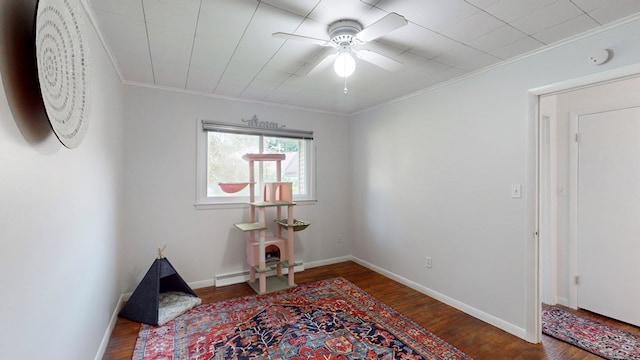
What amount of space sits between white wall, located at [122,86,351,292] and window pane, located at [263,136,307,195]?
0.28 metres

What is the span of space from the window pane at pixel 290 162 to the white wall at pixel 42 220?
2002 millimetres

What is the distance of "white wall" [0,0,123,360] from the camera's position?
2.86 ft

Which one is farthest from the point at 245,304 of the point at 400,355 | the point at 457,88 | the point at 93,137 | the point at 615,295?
the point at 615,295

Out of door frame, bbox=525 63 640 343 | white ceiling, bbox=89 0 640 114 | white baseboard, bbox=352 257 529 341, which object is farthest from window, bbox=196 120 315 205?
door frame, bbox=525 63 640 343

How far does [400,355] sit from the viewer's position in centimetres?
205

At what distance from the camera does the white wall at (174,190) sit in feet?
9.86

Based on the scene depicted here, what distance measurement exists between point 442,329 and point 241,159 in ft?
9.62

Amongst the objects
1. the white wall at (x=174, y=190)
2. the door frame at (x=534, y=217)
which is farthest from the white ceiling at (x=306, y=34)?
the door frame at (x=534, y=217)

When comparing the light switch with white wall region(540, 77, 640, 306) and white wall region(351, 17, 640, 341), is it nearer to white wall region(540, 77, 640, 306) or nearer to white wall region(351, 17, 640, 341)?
white wall region(351, 17, 640, 341)

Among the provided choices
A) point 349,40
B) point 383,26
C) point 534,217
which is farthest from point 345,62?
point 534,217

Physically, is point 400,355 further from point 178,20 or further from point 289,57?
point 178,20

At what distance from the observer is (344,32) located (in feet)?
5.87

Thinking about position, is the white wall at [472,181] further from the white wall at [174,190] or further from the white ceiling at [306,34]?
the white wall at [174,190]

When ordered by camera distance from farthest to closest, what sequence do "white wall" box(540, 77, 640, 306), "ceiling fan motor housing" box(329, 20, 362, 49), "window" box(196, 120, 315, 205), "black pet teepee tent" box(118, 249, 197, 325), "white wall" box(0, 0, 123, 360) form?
"window" box(196, 120, 315, 205) → "white wall" box(540, 77, 640, 306) → "black pet teepee tent" box(118, 249, 197, 325) → "ceiling fan motor housing" box(329, 20, 362, 49) → "white wall" box(0, 0, 123, 360)
